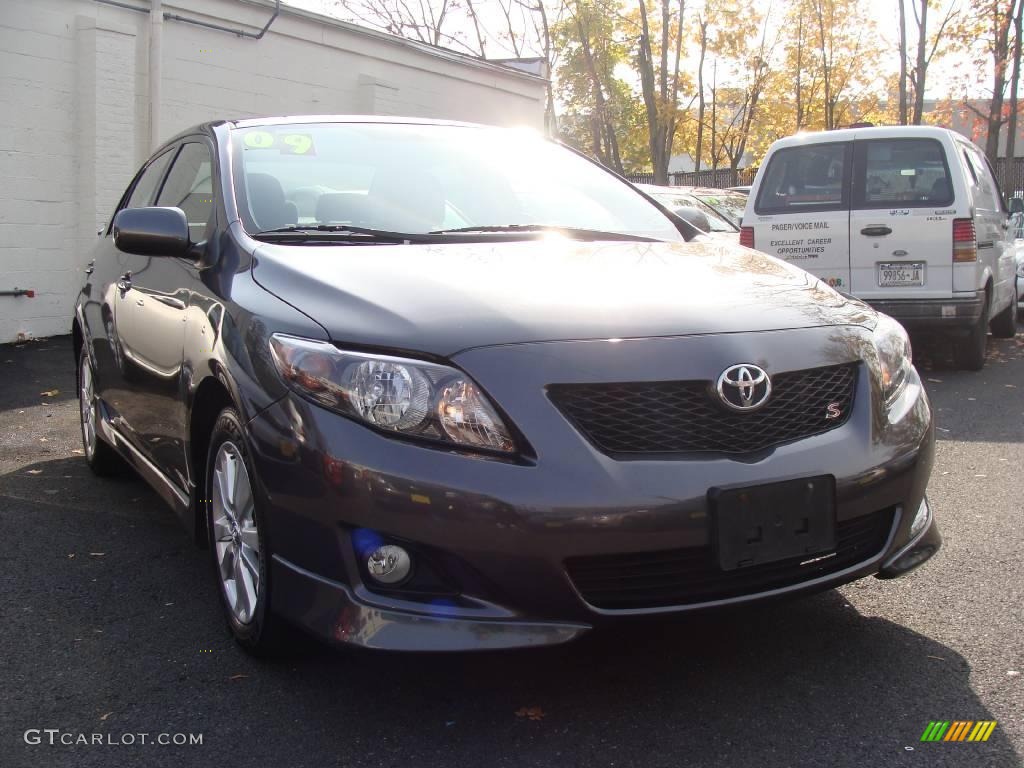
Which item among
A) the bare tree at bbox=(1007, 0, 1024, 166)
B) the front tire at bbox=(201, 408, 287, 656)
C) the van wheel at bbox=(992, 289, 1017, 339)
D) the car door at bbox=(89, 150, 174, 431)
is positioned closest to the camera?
the front tire at bbox=(201, 408, 287, 656)

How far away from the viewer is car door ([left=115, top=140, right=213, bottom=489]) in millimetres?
3557

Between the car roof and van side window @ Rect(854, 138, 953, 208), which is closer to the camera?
van side window @ Rect(854, 138, 953, 208)

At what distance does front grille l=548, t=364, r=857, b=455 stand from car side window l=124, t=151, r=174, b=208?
288cm

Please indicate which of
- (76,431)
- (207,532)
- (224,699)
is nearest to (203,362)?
(207,532)

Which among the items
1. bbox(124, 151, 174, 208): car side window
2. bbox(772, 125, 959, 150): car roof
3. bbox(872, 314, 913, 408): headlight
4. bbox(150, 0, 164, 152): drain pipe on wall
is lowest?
bbox(872, 314, 913, 408): headlight

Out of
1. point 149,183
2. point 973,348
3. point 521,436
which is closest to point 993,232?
point 973,348

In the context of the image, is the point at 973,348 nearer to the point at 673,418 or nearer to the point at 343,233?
the point at 343,233

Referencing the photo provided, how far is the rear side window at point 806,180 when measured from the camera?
862 cm

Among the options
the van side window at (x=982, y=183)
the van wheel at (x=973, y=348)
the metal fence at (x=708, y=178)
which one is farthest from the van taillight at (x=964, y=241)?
the metal fence at (x=708, y=178)

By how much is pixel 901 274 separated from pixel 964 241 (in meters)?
0.50

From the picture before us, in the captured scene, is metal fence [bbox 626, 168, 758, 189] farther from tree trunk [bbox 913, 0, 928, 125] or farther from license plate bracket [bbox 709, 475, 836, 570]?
license plate bracket [bbox 709, 475, 836, 570]

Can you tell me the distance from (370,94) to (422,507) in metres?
12.5

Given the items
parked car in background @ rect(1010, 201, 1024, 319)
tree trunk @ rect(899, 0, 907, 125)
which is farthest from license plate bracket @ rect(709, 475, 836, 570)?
tree trunk @ rect(899, 0, 907, 125)

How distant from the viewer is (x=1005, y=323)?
10.9 meters
